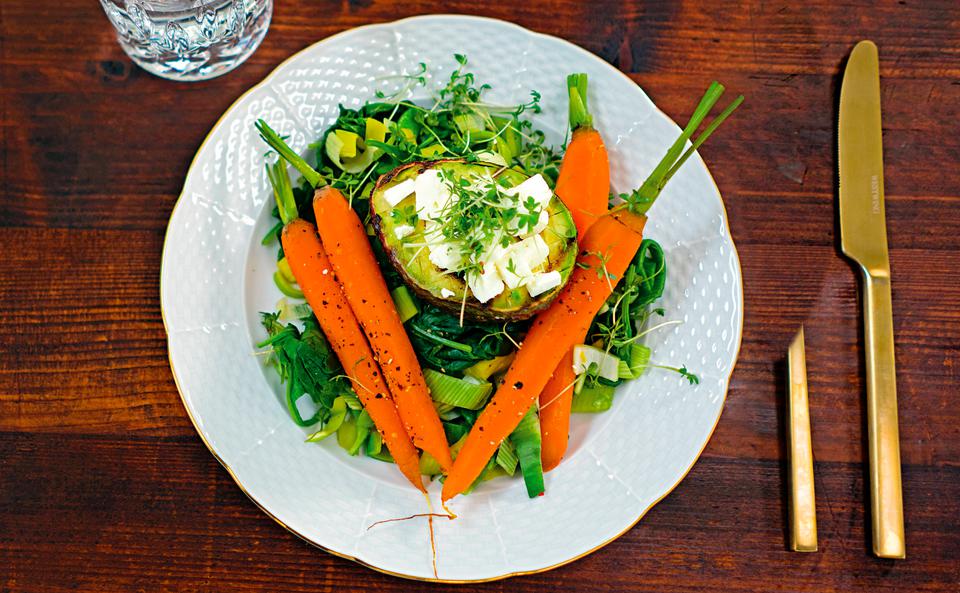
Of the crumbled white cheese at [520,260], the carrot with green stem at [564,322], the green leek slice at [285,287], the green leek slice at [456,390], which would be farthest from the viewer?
the green leek slice at [285,287]

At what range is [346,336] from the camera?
7.00 ft

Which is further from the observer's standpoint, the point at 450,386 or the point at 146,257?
the point at 146,257

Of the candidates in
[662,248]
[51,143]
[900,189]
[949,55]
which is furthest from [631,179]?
[51,143]

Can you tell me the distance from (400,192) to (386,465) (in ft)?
2.64

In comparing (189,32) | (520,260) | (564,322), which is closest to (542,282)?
(520,260)

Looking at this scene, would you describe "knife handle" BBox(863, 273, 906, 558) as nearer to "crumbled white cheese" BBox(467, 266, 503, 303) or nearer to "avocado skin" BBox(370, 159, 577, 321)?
"avocado skin" BBox(370, 159, 577, 321)

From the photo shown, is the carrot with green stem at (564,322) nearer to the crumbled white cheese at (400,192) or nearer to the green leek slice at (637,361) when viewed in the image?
the green leek slice at (637,361)

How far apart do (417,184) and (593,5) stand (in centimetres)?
98

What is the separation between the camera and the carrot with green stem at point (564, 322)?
206 centimetres

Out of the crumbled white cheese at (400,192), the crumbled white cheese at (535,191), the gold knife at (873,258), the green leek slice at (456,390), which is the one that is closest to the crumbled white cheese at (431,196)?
the crumbled white cheese at (400,192)

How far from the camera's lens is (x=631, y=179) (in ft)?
7.42

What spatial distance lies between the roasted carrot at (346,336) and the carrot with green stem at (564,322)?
169mm

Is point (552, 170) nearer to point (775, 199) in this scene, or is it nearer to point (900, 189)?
point (775, 199)

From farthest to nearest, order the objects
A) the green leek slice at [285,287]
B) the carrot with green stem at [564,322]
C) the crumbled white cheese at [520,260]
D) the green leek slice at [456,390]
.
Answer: the green leek slice at [285,287] → the green leek slice at [456,390] → the carrot with green stem at [564,322] → the crumbled white cheese at [520,260]
